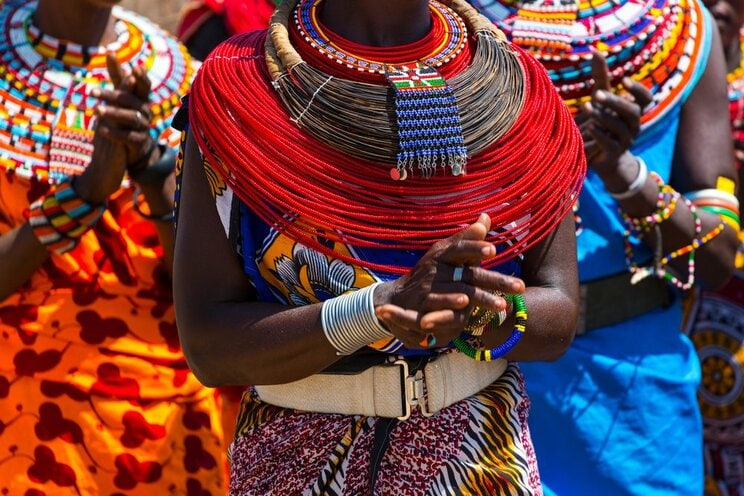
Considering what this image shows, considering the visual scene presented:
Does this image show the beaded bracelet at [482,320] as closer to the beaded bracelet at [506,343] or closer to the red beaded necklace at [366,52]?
the beaded bracelet at [506,343]

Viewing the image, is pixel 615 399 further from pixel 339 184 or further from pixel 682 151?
pixel 339 184

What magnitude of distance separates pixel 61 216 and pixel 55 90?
488 millimetres

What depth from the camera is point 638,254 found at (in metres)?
3.98

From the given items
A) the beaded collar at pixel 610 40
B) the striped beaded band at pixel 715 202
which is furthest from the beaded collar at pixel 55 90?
the striped beaded band at pixel 715 202

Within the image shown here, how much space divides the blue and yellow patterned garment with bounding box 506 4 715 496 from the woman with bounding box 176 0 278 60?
4.80ft

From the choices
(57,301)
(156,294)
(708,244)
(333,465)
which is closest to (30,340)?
(57,301)

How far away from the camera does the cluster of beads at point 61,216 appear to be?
3.84 meters

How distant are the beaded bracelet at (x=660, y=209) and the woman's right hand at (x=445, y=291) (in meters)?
1.37

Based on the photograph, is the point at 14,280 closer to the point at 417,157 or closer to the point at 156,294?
the point at 156,294

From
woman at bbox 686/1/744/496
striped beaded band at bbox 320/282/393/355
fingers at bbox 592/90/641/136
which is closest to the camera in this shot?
striped beaded band at bbox 320/282/393/355

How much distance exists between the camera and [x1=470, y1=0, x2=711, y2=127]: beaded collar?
13.0ft

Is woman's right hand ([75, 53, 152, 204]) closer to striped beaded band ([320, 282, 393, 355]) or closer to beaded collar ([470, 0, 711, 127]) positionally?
beaded collar ([470, 0, 711, 127])

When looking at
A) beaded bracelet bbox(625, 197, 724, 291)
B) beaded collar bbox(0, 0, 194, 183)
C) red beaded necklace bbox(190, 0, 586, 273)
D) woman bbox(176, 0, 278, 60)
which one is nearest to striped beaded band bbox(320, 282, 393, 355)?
red beaded necklace bbox(190, 0, 586, 273)

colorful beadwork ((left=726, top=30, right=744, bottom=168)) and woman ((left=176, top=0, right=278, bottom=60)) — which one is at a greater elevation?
woman ((left=176, top=0, right=278, bottom=60))
